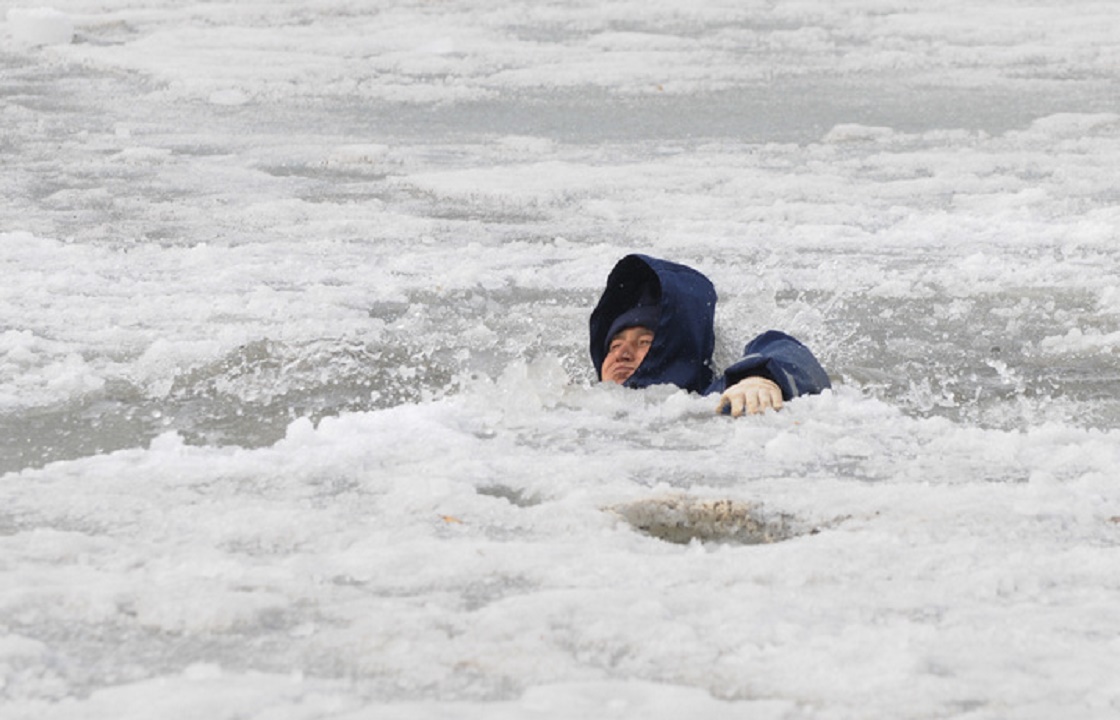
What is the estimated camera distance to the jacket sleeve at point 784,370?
4633 mm

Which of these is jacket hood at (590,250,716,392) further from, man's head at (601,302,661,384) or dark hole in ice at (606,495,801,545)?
dark hole in ice at (606,495,801,545)

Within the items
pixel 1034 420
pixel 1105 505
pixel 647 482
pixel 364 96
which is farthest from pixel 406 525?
pixel 364 96

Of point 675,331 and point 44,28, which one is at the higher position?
point 44,28

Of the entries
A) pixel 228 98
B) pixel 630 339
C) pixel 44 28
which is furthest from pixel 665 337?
pixel 44 28

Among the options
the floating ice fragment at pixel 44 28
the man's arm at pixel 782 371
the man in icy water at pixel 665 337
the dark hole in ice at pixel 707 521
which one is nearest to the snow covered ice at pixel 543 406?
the dark hole in ice at pixel 707 521

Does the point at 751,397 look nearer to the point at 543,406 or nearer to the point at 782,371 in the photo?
the point at 782,371

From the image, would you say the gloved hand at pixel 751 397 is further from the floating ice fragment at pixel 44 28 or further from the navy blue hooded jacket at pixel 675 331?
the floating ice fragment at pixel 44 28

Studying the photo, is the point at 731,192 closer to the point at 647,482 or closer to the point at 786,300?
the point at 786,300

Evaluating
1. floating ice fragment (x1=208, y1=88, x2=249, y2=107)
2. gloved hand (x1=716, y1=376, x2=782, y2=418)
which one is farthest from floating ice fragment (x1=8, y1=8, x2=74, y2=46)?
gloved hand (x1=716, y1=376, x2=782, y2=418)

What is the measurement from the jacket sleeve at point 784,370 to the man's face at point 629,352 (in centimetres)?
29

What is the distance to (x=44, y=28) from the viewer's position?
1430 cm

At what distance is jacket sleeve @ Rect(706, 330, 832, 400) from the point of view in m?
4.63

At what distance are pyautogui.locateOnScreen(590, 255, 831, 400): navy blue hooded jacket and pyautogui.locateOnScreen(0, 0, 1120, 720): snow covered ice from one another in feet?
0.86

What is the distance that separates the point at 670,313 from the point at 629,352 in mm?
217
